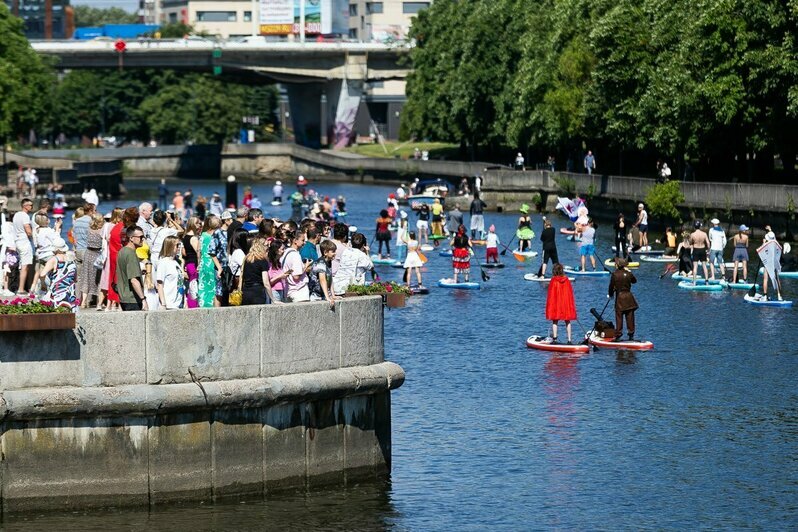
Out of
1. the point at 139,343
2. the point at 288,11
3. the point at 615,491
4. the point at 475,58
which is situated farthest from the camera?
the point at 288,11

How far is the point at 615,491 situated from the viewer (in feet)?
78.8

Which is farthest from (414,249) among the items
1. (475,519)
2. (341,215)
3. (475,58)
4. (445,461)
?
(475,58)

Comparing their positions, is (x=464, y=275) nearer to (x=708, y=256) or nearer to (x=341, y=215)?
(x=708, y=256)

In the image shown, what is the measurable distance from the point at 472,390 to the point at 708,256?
20451 millimetres

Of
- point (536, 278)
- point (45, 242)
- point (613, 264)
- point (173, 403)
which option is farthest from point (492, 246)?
point (173, 403)

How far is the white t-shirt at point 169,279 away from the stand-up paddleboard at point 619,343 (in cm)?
1459

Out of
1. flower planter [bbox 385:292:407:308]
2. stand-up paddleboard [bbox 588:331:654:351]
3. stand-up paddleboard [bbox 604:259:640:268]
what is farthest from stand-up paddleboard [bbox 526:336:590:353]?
stand-up paddleboard [bbox 604:259:640:268]

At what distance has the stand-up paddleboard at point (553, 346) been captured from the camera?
36125 mm

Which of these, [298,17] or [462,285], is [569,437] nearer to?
[462,285]

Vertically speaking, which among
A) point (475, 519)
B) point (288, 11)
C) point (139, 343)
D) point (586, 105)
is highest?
point (288, 11)

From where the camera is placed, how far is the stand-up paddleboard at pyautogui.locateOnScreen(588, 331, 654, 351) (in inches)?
1438

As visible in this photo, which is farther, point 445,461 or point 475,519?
point 445,461

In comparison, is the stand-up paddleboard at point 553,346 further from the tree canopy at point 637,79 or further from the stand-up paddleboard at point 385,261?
the tree canopy at point 637,79

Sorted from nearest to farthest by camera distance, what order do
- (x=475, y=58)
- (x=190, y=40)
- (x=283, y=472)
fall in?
(x=283, y=472), (x=475, y=58), (x=190, y=40)
